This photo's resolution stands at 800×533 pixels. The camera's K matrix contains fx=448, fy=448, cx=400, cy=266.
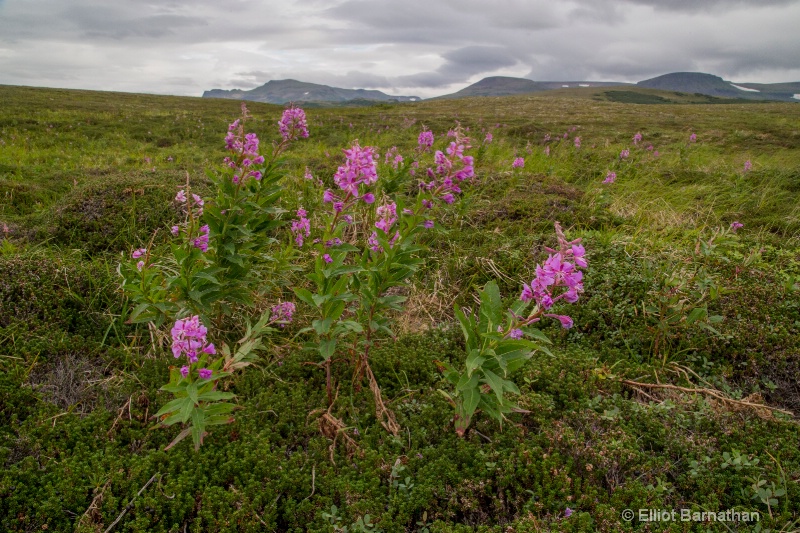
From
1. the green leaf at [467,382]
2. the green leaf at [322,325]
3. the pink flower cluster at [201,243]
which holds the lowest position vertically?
the green leaf at [467,382]

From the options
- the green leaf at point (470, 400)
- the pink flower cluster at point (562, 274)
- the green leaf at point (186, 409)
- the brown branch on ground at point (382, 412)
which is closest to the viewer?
the pink flower cluster at point (562, 274)

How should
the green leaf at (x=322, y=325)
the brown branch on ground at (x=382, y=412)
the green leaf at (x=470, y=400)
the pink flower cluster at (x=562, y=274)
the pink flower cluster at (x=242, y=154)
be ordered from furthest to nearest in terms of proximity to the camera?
the pink flower cluster at (x=242, y=154) < the brown branch on ground at (x=382, y=412) < the green leaf at (x=322, y=325) < the green leaf at (x=470, y=400) < the pink flower cluster at (x=562, y=274)

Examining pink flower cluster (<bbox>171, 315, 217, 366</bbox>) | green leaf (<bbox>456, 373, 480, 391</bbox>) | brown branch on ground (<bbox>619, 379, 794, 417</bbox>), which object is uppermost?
pink flower cluster (<bbox>171, 315, 217, 366</bbox>)

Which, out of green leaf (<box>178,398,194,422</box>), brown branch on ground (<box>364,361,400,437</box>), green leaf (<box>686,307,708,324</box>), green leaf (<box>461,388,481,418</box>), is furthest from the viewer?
green leaf (<box>686,307,708,324</box>)


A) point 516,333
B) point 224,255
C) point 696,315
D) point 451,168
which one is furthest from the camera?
point 696,315

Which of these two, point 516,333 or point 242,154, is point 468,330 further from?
point 242,154

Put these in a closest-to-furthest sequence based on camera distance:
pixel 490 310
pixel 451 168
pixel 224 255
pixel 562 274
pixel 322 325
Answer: pixel 562 274 < pixel 490 310 < pixel 322 325 < pixel 451 168 < pixel 224 255

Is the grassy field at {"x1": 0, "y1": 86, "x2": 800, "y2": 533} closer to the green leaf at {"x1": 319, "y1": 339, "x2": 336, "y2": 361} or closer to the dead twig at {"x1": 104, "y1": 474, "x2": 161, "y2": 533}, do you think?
the dead twig at {"x1": 104, "y1": 474, "x2": 161, "y2": 533}

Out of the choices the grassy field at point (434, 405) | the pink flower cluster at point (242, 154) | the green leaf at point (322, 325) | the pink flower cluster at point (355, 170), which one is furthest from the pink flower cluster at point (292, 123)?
the green leaf at point (322, 325)

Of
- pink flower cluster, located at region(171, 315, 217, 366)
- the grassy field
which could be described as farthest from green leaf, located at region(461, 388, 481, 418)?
pink flower cluster, located at region(171, 315, 217, 366)

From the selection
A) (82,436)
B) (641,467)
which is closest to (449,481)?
(641,467)

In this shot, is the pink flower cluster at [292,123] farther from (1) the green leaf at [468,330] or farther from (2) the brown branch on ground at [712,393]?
(2) the brown branch on ground at [712,393]

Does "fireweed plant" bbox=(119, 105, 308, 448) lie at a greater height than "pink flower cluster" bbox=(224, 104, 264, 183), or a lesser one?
lesser

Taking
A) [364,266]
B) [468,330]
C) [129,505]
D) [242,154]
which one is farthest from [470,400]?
[242,154]
